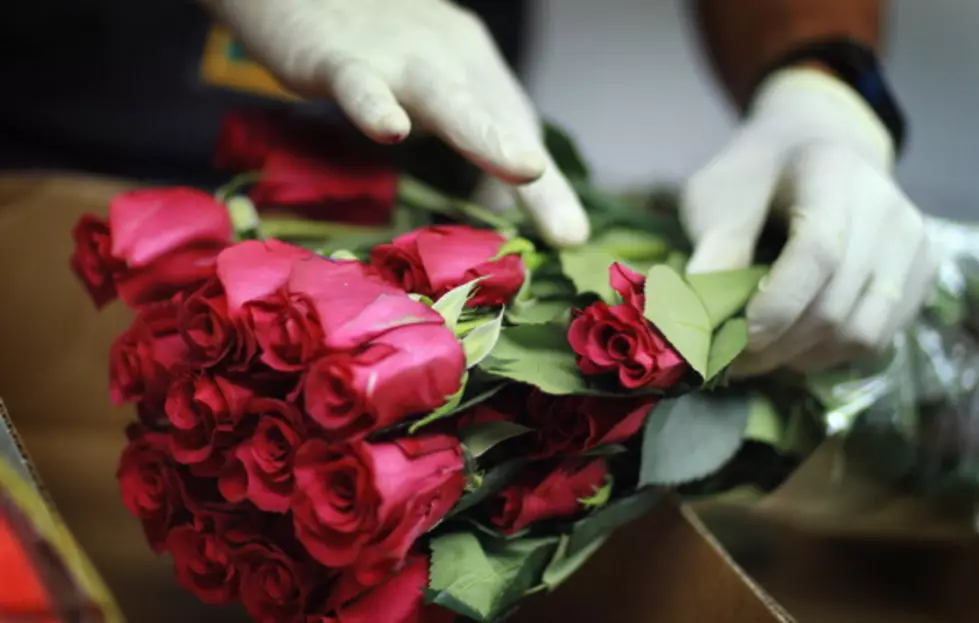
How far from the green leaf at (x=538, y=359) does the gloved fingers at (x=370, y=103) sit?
0.33 ft

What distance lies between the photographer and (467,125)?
0.41m

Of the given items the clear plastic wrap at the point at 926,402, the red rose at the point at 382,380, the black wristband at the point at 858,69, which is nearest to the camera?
the red rose at the point at 382,380

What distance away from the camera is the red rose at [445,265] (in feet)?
1.10

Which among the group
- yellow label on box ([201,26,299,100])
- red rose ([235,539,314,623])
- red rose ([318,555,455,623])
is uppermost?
yellow label on box ([201,26,299,100])

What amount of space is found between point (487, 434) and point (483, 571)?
0.05m

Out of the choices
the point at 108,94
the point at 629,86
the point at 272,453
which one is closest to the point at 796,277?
the point at 272,453

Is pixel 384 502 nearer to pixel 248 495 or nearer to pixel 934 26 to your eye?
pixel 248 495

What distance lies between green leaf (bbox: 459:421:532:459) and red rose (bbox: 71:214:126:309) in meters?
0.15

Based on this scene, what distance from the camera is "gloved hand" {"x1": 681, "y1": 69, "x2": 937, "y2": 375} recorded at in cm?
40

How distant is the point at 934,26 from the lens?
104 centimetres

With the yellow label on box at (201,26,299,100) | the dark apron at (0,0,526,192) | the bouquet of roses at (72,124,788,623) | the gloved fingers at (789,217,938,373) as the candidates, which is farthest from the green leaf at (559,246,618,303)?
the dark apron at (0,0,526,192)

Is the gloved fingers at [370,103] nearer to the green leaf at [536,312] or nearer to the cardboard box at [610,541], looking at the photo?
the green leaf at [536,312]

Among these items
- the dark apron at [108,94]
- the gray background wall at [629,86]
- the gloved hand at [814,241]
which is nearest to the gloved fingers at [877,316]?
the gloved hand at [814,241]

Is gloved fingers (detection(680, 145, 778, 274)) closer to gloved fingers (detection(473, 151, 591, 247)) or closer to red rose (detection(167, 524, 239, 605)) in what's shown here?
gloved fingers (detection(473, 151, 591, 247))
